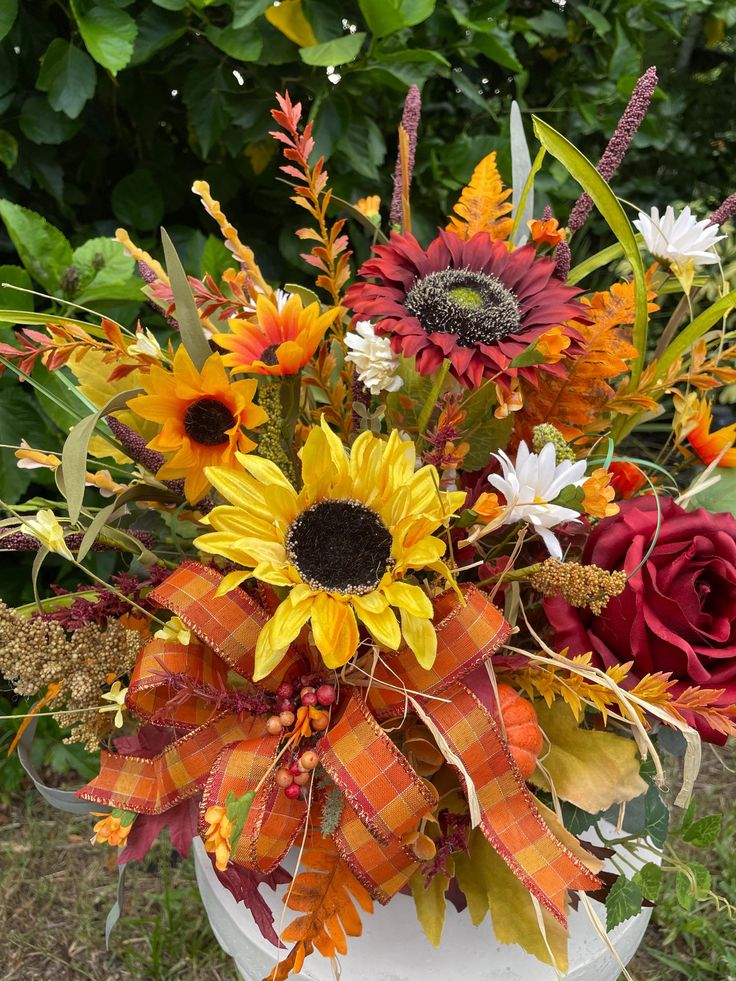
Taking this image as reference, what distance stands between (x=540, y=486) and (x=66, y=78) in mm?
730

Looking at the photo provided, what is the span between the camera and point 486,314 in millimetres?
464

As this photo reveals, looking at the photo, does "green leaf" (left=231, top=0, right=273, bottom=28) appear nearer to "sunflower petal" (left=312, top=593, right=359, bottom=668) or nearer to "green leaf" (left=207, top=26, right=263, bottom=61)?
"green leaf" (left=207, top=26, right=263, bottom=61)

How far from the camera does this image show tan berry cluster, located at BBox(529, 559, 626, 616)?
44 centimetres

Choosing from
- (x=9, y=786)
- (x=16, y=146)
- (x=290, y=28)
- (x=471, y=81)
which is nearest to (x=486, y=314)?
(x=290, y=28)

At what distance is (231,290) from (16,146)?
53cm

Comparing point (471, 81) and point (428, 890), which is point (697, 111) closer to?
point (471, 81)

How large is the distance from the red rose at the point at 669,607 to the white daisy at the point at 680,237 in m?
0.16

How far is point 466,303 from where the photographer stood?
47 cm

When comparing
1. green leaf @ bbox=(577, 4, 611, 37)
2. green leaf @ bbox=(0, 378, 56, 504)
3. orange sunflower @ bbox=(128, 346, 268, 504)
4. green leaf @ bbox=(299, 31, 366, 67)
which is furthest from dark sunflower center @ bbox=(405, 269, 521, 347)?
green leaf @ bbox=(577, 4, 611, 37)

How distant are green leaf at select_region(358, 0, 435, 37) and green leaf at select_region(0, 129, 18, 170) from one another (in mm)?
420

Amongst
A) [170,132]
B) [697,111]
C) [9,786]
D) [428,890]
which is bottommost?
[9,786]

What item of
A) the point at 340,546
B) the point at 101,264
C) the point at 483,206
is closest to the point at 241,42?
the point at 101,264

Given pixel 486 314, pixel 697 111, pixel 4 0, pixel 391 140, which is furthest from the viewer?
pixel 697 111

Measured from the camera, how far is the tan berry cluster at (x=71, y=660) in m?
0.47
